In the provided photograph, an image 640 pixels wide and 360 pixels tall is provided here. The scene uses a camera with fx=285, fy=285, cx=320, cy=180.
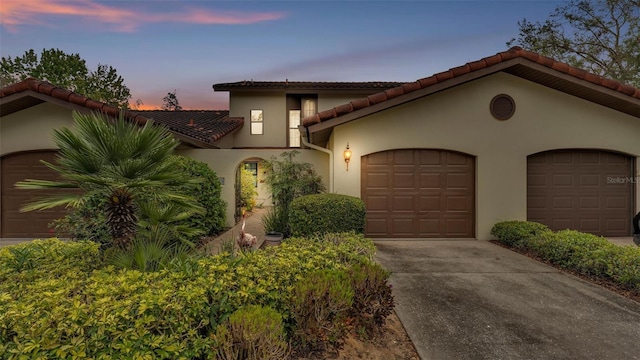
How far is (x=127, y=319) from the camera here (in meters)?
2.19

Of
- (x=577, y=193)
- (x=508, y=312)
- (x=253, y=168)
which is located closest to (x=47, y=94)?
(x=253, y=168)

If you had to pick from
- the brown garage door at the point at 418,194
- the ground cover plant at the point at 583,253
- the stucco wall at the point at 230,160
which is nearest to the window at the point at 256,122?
the stucco wall at the point at 230,160

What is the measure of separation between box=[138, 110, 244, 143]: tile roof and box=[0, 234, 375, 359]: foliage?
6.72m

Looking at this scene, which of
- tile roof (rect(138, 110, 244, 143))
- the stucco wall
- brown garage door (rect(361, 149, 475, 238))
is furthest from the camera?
tile roof (rect(138, 110, 244, 143))

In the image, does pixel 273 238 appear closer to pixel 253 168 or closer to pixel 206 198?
pixel 206 198

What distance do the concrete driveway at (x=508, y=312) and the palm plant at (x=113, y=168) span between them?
3.59 metres

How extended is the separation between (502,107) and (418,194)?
3.49 m

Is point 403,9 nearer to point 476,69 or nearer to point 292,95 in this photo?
point 476,69

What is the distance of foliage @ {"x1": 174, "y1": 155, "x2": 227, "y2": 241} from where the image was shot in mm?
7199

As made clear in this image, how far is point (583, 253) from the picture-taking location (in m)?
5.56

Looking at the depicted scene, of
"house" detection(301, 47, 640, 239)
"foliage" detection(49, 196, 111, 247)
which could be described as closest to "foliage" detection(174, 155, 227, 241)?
"foliage" detection(49, 196, 111, 247)

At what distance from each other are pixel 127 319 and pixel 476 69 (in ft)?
28.9

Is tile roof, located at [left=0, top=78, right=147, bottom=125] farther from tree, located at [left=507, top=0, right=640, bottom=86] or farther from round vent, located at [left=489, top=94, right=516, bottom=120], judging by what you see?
tree, located at [left=507, top=0, right=640, bottom=86]

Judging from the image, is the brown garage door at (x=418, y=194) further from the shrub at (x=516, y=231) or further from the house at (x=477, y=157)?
the shrub at (x=516, y=231)
